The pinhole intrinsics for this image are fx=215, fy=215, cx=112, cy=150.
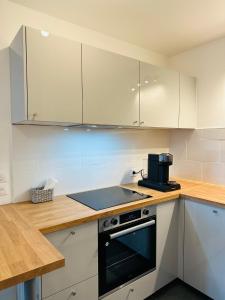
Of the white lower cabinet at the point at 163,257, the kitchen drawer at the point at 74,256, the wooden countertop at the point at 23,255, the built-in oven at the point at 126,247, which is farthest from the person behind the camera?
the white lower cabinet at the point at 163,257

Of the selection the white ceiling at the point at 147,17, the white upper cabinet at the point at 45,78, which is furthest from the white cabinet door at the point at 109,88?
the white ceiling at the point at 147,17

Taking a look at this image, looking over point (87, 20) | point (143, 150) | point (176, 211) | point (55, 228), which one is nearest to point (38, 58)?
point (87, 20)

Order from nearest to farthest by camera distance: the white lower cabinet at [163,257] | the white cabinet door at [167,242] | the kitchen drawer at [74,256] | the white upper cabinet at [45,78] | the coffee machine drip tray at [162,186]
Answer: the kitchen drawer at [74,256]
the white upper cabinet at [45,78]
the white lower cabinet at [163,257]
the white cabinet door at [167,242]
the coffee machine drip tray at [162,186]

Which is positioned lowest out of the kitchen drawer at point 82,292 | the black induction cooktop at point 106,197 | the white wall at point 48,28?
the kitchen drawer at point 82,292

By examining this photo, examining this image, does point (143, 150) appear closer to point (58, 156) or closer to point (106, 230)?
point (58, 156)

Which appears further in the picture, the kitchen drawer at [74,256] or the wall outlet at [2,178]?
the wall outlet at [2,178]

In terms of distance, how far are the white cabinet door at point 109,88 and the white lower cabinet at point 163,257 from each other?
822mm

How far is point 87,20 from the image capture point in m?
1.81

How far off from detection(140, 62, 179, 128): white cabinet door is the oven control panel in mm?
760

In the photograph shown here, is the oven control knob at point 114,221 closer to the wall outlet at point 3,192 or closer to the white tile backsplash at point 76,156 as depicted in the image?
the white tile backsplash at point 76,156

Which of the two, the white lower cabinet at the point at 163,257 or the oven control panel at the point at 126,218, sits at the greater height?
the oven control panel at the point at 126,218

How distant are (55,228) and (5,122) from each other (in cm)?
86

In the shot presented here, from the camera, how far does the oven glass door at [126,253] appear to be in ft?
4.75

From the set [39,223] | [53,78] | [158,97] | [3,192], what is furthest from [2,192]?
[158,97]
